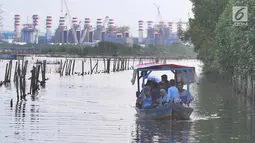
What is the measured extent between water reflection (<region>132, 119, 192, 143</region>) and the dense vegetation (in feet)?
20.2

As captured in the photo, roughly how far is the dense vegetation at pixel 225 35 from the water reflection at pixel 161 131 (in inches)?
243

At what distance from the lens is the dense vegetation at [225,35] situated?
30134mm

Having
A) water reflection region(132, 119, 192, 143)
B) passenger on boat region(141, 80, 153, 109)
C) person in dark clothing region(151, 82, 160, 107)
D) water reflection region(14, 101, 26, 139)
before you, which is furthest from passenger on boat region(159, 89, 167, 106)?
water reflection region(14, 101, 26, 139)

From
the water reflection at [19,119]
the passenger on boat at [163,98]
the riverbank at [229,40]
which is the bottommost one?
the water reflection at [19,119]

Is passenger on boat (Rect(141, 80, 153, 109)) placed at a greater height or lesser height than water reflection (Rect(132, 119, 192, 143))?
greater

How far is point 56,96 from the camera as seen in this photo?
Answer: 137 ft

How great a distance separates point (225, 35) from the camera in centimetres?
4184

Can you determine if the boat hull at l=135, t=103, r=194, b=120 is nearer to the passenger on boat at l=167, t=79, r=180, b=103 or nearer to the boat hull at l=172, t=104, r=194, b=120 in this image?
the boat hull at l=172, t=104, r=194, b=120

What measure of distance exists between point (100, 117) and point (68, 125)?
386 centimetres

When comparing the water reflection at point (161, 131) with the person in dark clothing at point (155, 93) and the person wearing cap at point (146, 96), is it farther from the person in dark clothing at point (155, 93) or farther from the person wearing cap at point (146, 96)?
the person in dark clothing at point (155, 93)

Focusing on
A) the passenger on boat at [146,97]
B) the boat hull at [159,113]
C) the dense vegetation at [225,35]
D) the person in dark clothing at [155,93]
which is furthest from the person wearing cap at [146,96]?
the dense vegetation at [225,35]

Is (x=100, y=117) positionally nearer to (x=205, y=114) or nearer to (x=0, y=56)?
(x=205, y=114)

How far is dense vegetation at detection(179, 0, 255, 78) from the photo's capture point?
30134mm

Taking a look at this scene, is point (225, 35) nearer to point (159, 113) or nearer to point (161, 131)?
point (159, 113)
